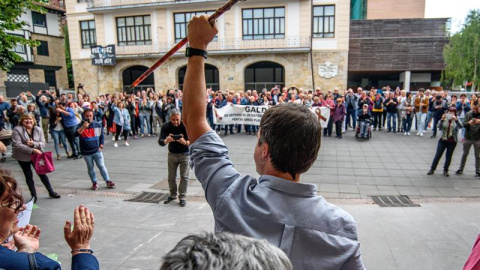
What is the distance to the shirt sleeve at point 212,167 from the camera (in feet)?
4.55

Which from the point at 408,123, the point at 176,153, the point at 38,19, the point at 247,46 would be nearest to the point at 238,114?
the point at 408,123

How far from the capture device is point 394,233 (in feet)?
16.1

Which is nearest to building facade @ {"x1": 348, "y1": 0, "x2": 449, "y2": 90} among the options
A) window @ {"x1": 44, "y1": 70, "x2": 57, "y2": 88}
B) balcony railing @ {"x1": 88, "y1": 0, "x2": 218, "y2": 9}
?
balcony railing @ {"x1": 88, "y1": 0, "x2": 218, "y2": 9}

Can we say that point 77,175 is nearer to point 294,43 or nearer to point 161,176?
point 161,176

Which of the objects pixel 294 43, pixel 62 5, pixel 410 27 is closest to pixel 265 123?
pixel 294 43

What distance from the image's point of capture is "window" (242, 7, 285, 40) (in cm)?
2470

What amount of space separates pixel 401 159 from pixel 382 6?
3325 centimetres

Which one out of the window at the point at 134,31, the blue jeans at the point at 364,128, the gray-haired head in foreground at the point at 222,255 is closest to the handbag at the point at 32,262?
the gray-haired head in foreground at the point at 222,255

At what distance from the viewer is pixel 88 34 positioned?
27.9 metres

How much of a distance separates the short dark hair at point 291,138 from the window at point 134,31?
2761cm

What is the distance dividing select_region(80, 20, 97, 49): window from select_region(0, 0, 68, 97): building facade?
8209mm

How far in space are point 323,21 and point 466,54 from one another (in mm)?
18823

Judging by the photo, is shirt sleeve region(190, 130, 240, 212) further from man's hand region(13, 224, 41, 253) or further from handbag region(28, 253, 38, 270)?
man's hand region(13, 224, 41, 253)

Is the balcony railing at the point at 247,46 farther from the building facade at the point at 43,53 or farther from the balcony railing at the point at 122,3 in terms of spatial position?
the building facade at the point at 43,53
